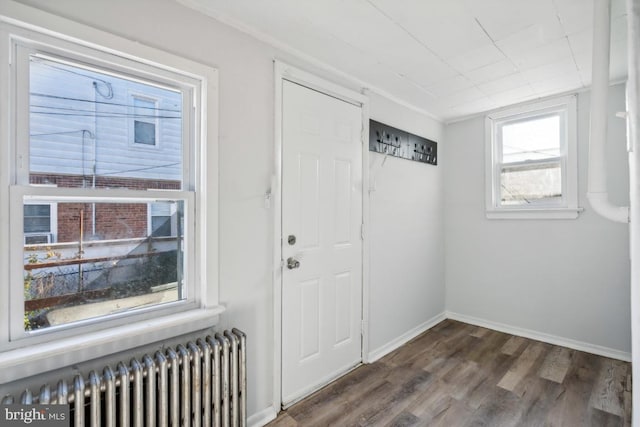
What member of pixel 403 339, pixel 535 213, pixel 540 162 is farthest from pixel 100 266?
pixel 540 162

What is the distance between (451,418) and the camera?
1925 millimetres

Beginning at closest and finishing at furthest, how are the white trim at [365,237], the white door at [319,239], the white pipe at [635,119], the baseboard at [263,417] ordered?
the white pipe at [635,119] < the baseboard at [263,417] < the white door at [319,239] < the white trim at [365,237]

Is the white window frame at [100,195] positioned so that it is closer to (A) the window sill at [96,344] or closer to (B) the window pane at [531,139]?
(A) the window sill at [96,344]

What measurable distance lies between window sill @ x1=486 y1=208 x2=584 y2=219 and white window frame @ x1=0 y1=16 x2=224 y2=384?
117 inches

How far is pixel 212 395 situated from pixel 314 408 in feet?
2.62

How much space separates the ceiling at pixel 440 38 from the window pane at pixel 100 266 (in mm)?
1174

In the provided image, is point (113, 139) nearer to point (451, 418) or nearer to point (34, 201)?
point (34, 201)

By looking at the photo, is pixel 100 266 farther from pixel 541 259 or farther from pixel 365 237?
pixel 541 259

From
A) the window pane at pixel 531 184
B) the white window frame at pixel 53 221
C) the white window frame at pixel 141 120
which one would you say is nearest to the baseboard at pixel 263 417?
the white window frame at pixel 53 221

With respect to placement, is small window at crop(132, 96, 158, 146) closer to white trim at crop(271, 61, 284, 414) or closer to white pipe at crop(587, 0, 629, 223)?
white trim at crop(271, 61, 284, 414)

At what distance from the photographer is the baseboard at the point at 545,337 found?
8.63 feet

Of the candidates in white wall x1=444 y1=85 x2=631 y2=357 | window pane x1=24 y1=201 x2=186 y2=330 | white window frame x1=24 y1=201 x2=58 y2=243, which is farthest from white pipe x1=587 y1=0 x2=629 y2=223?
white window frame x1=24 y1=201 x2=58 y2=243

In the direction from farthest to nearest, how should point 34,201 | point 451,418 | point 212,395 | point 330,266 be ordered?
1. point 330,266
2. point 451,418
3. point 212,395
4. point 34,201

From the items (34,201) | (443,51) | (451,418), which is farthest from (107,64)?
(451,418)
